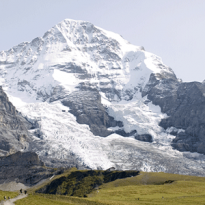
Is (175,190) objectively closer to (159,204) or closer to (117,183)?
(159,204)

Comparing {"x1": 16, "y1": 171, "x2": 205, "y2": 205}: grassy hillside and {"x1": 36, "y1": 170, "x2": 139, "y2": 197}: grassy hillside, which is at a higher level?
{"x1": 16, "y1": 171, "x2": 205, "y2": 205}: grassy hillside

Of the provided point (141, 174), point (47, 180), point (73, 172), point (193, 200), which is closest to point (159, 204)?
point (193, 200)

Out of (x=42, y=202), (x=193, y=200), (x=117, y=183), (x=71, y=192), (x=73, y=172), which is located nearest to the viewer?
(x=42, y=202)

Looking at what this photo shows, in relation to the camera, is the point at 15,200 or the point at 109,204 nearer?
the point at 15,200

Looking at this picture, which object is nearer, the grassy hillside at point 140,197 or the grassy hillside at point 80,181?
the grassy hillside at point 140,197

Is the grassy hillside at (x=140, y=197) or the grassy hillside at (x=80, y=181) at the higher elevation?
the grassy hillside at (x=140, y=197)

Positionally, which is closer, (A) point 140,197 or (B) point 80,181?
(A) point 140,197

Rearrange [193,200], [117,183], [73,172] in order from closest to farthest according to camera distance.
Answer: [193,200], [117,183], [73,172]

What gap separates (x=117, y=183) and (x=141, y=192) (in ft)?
160

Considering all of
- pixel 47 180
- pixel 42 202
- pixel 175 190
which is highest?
pixel 42 202

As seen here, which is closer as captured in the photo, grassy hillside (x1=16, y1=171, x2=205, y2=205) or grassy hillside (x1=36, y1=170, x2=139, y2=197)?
grassy hillside (x1=16, y1=171, x2=205, y2=205)

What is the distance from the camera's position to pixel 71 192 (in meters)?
158

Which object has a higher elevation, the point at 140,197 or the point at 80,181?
the point at 140,197

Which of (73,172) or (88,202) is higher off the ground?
(88,202)
